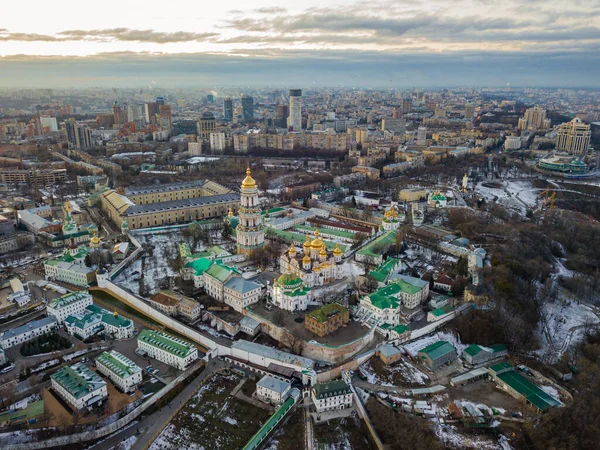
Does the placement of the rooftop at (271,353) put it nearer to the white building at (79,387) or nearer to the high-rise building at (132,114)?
the white building at (79,387)

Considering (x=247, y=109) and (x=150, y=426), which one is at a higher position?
(x=247, y=109)

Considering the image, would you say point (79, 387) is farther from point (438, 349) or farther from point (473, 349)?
point (473, 349)

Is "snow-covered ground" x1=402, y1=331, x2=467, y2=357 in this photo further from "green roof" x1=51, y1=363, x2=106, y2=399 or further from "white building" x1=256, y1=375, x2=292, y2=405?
"green roof" x1=51, y1=363, x2=106, y2=399

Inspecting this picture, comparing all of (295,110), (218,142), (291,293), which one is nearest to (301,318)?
(291,293)

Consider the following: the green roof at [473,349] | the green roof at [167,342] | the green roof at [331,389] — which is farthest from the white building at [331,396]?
the green roof at [473,349]

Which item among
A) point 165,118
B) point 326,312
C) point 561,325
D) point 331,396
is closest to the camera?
point 331,396

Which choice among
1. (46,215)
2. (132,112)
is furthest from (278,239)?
(132,112)

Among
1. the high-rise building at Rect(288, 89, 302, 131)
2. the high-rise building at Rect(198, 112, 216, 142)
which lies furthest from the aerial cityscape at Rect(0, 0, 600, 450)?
the high-rise building at Rect(288, 89, 302, 131)
